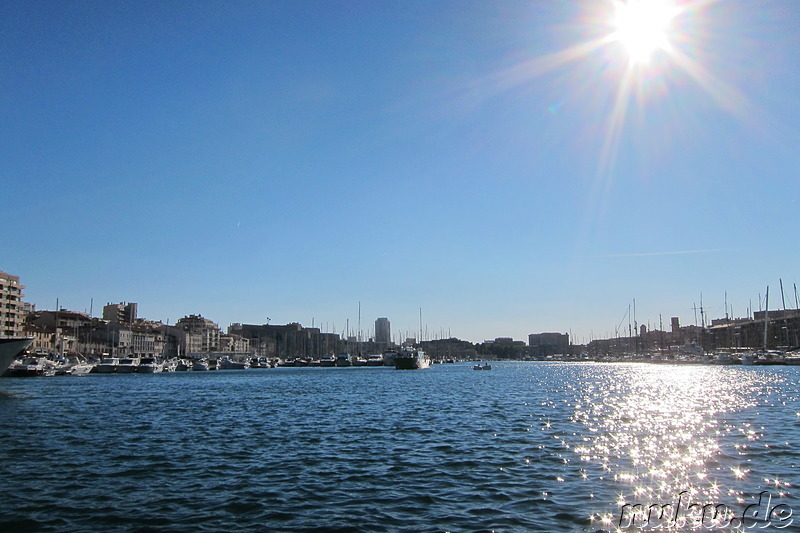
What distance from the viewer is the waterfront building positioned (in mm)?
148500

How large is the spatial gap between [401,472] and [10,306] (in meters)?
167

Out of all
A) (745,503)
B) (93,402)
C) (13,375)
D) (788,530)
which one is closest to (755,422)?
(745,503)

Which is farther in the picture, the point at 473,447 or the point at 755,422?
the point at 755,422

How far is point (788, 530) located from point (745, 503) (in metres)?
2.59

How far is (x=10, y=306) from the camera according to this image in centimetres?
15350

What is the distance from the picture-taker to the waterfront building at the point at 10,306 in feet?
487

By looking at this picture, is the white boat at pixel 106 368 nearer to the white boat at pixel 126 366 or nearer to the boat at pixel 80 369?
the white boat at pixel 126 366

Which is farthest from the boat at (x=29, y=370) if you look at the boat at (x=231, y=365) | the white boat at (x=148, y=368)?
the boat at (x=231, y=365)

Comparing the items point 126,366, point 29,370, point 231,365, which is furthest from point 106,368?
point 231,365

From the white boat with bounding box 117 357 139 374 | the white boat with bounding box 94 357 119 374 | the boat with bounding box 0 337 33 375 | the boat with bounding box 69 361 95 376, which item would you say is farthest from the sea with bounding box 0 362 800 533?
the white boat with bounding box 94 357 119 374

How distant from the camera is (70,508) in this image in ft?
53.5

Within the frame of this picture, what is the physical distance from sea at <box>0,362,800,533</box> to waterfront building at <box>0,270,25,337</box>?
132m

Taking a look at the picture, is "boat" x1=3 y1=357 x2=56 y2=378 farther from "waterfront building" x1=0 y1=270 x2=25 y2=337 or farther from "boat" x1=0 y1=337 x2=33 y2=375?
"waterfront building" x1=0 y1=270 x2=25 y2=337

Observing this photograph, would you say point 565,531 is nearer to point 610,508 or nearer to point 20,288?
point 610,508
